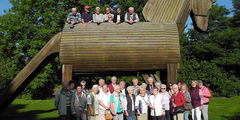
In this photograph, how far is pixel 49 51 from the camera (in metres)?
7.92

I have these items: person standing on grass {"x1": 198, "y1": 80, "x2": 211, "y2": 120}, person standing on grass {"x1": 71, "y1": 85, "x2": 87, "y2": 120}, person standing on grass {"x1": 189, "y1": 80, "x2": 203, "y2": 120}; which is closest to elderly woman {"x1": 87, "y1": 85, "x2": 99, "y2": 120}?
person standing on grass {"x1": 71, "y1": 85, "x2": 87, "y2": 120}

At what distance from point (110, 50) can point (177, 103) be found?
2785 mm

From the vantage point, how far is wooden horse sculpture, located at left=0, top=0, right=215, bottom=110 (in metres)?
7.47

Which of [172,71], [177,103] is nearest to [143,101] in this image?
[177,103]

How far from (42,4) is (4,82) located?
351 inches

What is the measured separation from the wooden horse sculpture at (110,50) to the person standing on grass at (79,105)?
5.73ft

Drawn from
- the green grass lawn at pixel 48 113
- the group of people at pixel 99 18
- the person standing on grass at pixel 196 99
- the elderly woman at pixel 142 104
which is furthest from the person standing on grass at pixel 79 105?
the green grass lawn at pixel 48 113

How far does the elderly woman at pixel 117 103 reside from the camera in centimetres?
581

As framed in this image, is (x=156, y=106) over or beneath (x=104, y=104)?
beneath

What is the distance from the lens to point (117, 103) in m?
5.86

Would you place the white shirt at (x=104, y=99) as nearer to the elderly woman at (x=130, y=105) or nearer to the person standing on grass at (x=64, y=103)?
the elderly woman at (x=130, y=105)

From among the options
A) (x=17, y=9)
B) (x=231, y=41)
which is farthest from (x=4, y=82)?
(x=231, y=41)

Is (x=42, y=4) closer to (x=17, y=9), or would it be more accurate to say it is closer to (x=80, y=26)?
(x=17, y=9)

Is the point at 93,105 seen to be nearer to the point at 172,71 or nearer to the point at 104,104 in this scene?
the point at 104,104
